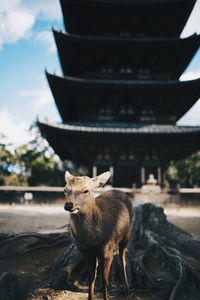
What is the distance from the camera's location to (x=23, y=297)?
2787mm

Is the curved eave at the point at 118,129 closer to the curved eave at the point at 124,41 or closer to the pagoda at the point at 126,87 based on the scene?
the pagoda at the point at 126,87

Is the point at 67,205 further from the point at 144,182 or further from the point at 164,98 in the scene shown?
the point at 164,98

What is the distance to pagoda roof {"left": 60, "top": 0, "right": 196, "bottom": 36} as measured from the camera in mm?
13258

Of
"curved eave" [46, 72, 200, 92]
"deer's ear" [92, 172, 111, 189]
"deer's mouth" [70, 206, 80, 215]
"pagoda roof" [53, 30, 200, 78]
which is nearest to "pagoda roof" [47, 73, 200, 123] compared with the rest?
"curved eave" [46, 72, 200, 92]

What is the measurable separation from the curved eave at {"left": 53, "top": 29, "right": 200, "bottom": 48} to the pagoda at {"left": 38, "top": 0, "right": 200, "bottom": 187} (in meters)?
0.05

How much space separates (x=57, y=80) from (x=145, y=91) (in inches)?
197

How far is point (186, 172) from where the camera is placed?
2762 cm

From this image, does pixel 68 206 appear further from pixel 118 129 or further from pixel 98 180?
pixel 118 129

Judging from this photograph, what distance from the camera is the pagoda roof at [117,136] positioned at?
450 inches

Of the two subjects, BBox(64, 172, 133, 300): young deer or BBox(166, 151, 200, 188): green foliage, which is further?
BBox(166, 151, 200, 188): green foliage

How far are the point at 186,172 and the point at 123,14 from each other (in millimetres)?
19912

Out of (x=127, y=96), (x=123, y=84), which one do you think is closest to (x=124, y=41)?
(x=123, y=84)

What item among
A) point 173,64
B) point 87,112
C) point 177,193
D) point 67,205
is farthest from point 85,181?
point 173,64

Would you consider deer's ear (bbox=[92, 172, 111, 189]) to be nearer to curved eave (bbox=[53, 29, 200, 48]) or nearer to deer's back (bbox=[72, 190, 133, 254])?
deer's back (bbox=[72, 190, 133, 254])
